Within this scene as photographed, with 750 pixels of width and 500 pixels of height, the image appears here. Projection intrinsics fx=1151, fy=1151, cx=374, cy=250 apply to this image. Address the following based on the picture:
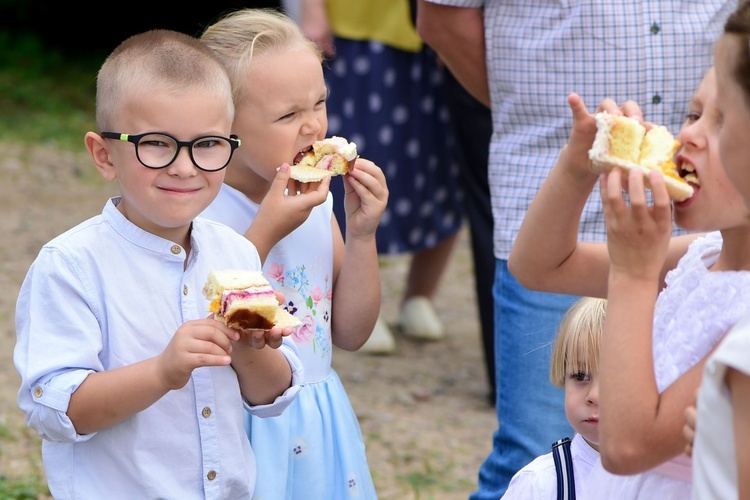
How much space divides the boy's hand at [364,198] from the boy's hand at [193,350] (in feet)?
2.17

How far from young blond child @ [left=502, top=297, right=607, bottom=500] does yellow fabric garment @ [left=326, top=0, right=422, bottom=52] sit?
3.18 meters

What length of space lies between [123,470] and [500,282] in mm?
1376

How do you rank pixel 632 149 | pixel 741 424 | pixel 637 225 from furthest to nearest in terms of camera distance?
pixel 632 149 < pixel 637 225 < pixel 741 424

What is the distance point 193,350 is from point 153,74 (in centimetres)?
57

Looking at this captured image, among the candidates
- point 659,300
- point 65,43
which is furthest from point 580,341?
point 65,43

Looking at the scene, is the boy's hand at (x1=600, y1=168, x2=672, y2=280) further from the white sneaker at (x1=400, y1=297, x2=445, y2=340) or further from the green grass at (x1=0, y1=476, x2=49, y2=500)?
the white sneaker at (x1=400, y1=297, x2=445, y2=340)

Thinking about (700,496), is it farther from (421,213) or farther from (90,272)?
(421,213)

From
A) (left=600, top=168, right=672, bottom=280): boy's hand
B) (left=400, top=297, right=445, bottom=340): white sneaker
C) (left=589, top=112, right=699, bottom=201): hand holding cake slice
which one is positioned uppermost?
(left=589, top=112, right=699, bottom=201): hand holding cake slice

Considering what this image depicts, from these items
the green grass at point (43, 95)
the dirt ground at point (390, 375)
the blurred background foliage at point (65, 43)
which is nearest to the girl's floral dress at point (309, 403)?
the dirt ground at point (390, 375)

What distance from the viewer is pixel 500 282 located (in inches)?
129

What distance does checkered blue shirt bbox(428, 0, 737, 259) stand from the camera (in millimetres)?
3062

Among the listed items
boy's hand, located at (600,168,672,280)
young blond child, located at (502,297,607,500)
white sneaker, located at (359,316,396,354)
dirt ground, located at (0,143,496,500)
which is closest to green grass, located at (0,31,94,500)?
dirt ground, located at (0,143,496,500)

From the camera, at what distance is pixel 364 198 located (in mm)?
2701

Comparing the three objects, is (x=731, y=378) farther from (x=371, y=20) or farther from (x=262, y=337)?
(x=371, y=20)
